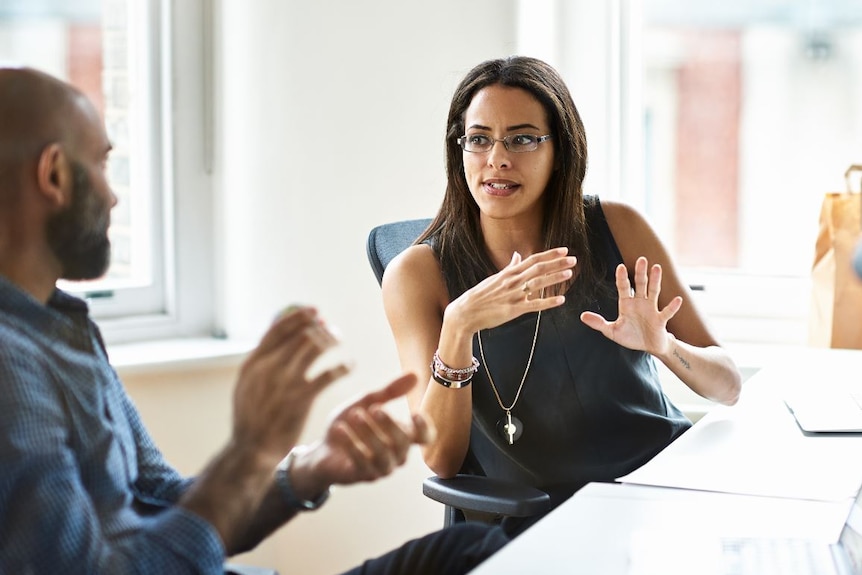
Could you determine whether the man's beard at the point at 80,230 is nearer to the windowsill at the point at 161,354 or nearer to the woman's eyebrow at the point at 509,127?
the windowsill at the point at 161,354

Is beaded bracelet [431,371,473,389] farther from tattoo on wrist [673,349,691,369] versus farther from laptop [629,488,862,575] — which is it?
laptop [629,488,862,575]

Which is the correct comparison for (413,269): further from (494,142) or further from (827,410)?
(827,410)

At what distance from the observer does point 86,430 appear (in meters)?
0.81

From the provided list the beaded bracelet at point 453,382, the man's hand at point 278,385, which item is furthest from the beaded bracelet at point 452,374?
the man's hand at point 278,385

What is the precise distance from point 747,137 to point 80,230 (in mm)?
2062

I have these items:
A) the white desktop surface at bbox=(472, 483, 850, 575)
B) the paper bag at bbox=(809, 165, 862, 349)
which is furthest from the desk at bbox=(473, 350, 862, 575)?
the paper bag at bbox=(809, 165, 862, 349)

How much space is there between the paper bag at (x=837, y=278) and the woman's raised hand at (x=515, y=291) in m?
0.97

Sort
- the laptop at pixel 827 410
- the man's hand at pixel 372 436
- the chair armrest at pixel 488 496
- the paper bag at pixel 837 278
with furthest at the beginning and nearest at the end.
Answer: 1. the paper bag at pixel 837 278
2. the laptop at pixel 827 410
3. the chair armrest at pixel 488 496
4. the man's hand at pixel 372 436

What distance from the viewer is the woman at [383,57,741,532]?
172 centimetres

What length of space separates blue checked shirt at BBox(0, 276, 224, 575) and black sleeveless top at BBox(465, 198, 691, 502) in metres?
0.88

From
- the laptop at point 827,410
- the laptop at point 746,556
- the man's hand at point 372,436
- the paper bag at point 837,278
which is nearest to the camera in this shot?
the man's hand at point 372,436

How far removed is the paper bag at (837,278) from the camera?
7.30 feet

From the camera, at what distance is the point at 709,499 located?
1251mm

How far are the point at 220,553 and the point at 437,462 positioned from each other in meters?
0.78
